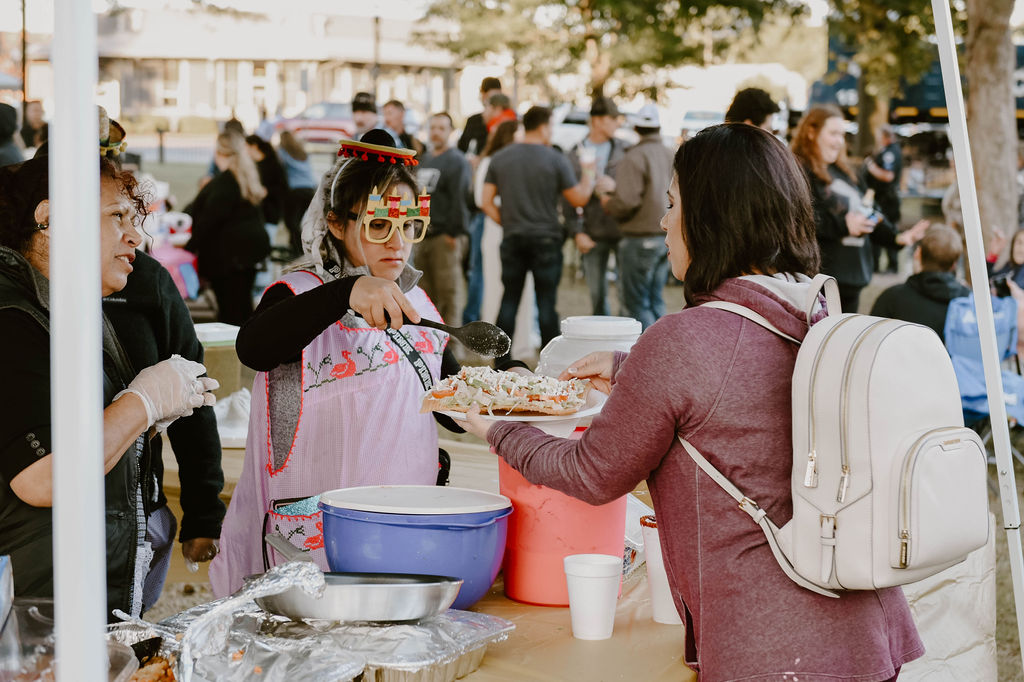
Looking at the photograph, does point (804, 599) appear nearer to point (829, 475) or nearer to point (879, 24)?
point (829, 475)

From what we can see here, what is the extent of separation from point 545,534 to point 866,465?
2.20 feet

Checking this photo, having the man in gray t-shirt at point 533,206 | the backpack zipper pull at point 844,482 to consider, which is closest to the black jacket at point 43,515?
the backpack zipper pull at point 844,482

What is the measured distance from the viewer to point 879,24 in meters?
12.1

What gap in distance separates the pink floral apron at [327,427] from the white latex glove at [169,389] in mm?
290

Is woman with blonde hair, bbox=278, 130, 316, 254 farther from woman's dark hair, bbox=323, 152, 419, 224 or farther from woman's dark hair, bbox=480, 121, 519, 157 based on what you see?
woman's dark hair, bbox=323, 152, 419, 224

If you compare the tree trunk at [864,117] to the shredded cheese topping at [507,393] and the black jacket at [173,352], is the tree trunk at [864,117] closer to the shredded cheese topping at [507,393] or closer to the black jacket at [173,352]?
the black jacket at [173,352]

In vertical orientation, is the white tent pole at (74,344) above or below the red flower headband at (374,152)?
below

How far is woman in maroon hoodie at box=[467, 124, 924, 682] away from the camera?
5.46 ft

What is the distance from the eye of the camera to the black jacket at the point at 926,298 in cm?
575

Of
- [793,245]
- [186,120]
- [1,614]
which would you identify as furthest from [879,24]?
[186,120]

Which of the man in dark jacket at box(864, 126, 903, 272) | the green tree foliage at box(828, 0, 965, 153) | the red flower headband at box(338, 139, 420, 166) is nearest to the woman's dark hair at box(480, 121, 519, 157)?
the man in dark jacket at box(864, 126, 903, 272)

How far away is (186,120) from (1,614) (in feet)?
97.9

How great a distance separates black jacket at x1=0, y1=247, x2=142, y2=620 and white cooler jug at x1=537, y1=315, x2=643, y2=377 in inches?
39.5

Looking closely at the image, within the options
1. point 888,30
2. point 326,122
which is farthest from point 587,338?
point 326,122
